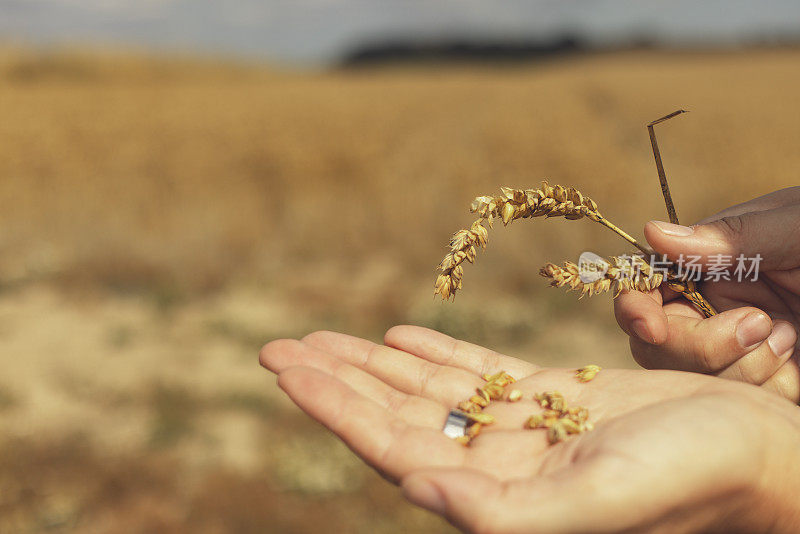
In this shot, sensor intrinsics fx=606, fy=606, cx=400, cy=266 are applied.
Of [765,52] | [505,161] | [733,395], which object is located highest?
[765,52]

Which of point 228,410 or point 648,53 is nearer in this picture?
point 228,410

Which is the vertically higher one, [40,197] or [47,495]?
[40,197]

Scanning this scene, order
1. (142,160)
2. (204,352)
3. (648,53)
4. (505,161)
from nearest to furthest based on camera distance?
(204,352) → (505,161) → (142,160) → (648,53)

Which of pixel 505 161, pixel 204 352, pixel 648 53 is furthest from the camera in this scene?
pixel 648 53

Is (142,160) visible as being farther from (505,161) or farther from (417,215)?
(505,161)

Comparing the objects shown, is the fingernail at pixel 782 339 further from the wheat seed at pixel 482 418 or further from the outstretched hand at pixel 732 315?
the wheat seed at pixel 482 418

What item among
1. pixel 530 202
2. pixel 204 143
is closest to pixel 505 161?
pixel 204 143

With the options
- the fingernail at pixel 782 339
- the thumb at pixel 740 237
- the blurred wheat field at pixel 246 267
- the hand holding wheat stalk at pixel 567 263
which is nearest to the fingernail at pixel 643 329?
the hand holding wheat stalk at pixel 567 263

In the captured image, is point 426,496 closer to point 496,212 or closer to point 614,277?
point 496,212
